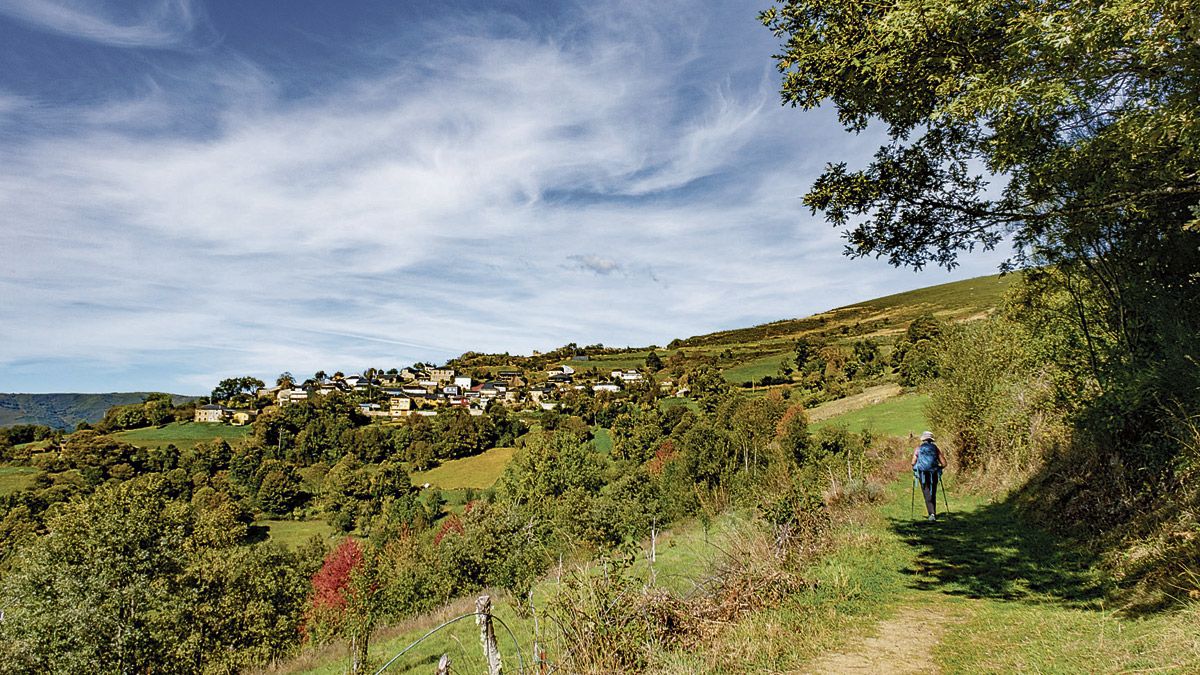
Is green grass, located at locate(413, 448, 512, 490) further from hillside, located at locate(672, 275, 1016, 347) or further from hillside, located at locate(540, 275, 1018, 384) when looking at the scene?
hillside, located at locate(672, 275, 1016, 347)

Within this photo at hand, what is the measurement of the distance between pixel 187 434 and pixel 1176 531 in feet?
571

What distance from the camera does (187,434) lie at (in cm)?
13850

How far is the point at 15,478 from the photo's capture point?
10300cm

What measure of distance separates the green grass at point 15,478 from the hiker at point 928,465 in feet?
449

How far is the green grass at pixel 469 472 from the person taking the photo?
10762cm

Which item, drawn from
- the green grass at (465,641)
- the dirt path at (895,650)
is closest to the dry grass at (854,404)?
the green grass at (465,641)

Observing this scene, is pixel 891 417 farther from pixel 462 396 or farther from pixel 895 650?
pixel 462 396

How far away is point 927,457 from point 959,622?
6.39 metres

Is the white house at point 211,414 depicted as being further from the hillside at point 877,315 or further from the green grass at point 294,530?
the hillside at point 877,315

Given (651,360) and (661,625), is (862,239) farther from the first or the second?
(651,360)

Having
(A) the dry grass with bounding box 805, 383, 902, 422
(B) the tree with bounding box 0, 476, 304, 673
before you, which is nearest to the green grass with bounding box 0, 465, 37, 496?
(B) the tree with bounding box 0, 476, 304, 673

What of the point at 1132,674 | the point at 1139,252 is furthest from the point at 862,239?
the point at 1139,252

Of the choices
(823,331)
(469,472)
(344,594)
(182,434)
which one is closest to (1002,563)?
(344,594)

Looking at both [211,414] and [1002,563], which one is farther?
[211,414]
